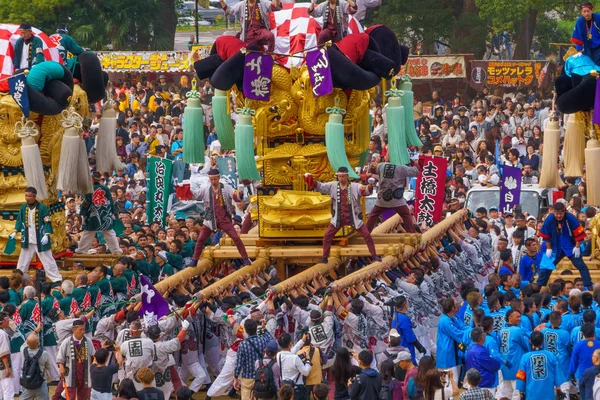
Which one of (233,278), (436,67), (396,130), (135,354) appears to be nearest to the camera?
(135,354)

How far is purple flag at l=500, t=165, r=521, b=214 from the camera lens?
77.4 feet

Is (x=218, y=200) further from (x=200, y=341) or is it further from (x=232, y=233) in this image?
(x=200, y=341)

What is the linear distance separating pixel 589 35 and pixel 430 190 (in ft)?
15.8

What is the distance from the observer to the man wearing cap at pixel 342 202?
63.0ft

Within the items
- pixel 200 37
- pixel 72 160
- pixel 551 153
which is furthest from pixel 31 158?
pixel 200 37

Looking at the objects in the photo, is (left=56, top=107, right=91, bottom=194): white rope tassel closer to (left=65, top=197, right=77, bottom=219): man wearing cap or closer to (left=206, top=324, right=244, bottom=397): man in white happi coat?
(left=206, top=324, right=244, bottom=397): man in white happi coat

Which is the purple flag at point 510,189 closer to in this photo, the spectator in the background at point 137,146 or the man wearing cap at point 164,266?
the man wearing cap at point 164,266

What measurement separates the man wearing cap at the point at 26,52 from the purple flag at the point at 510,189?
298 inches

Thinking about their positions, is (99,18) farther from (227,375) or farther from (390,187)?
(227,375)

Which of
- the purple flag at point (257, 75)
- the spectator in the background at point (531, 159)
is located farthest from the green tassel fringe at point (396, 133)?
the spectator in the background at point (531, 159)

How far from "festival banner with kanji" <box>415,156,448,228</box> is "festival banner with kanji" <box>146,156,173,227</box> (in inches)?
141

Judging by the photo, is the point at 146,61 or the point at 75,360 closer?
the point at 75,360

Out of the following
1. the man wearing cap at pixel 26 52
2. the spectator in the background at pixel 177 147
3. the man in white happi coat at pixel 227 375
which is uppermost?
the man wearing cap at pixel 26 52

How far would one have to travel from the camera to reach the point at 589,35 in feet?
61.1
